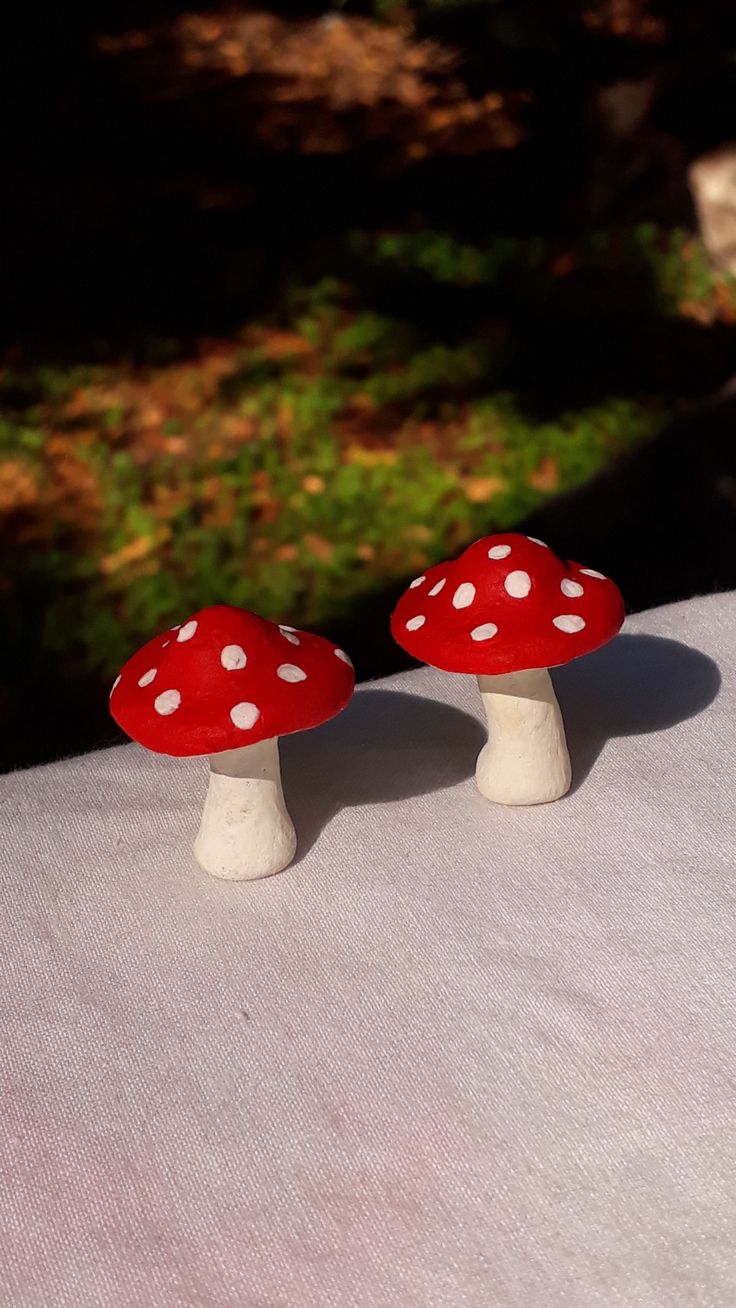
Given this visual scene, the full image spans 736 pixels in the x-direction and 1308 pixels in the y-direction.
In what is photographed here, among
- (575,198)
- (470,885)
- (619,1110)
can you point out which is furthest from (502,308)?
(619,1110)

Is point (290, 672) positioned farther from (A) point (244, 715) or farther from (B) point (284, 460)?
(B) point (284, 460)

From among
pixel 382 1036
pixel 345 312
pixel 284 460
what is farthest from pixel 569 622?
pixel 345 312

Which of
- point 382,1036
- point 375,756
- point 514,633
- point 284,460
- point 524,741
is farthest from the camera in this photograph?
point 284,460

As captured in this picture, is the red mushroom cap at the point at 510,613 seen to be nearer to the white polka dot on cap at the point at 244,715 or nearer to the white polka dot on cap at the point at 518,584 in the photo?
the white polka dot on cap at the point at 518,584

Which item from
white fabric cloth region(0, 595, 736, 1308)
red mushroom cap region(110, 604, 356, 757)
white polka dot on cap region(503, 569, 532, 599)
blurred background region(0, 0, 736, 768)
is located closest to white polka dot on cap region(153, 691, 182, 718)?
red mushroom cap region(110, 604, 356, 757)

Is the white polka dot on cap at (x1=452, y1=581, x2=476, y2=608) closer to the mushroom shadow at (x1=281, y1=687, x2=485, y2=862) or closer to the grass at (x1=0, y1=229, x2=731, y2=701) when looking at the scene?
the mushroom shadow at (x1=281, y1=687, x2=485, y2=862)

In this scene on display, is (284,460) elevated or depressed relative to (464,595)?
depressed
